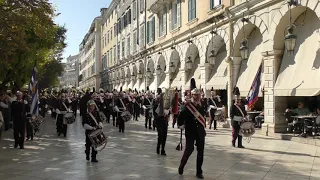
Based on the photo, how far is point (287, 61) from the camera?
48.9 ft

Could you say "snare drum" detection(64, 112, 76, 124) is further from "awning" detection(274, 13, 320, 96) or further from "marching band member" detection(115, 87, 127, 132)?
"awning" detection(274, 13, 320, 96)

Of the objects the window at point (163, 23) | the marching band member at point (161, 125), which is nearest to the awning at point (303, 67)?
the marching band member at point (161, 125)

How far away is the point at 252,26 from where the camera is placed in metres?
17.4

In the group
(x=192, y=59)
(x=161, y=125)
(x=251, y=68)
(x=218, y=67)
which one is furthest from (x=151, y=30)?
(x=161, y=125)

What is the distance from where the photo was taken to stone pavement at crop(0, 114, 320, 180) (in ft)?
26.0

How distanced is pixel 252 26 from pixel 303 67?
4238mm

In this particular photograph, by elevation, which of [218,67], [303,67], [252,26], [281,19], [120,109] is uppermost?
[252,26]

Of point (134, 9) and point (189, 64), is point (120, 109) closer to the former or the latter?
point (189, 64)

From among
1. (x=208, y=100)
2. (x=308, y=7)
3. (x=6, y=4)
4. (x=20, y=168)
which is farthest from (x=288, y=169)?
(x=6, y=4)

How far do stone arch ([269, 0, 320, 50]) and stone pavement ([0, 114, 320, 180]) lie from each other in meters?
4.29

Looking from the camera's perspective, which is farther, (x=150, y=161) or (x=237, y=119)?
(x=237, y=119)

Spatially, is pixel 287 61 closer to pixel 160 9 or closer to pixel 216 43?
pixel 216 43

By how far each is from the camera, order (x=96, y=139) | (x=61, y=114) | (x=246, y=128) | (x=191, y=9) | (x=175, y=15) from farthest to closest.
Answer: (x=175, y=15)
(x=191, y=9)
(x=61, y=114)
(x=246, y=128)
(x=96, y=139)

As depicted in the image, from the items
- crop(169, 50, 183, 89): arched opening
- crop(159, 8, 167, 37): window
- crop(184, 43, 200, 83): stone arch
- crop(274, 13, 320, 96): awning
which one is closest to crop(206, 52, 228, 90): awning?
crop(184, 43, 200, 83): stone arch
